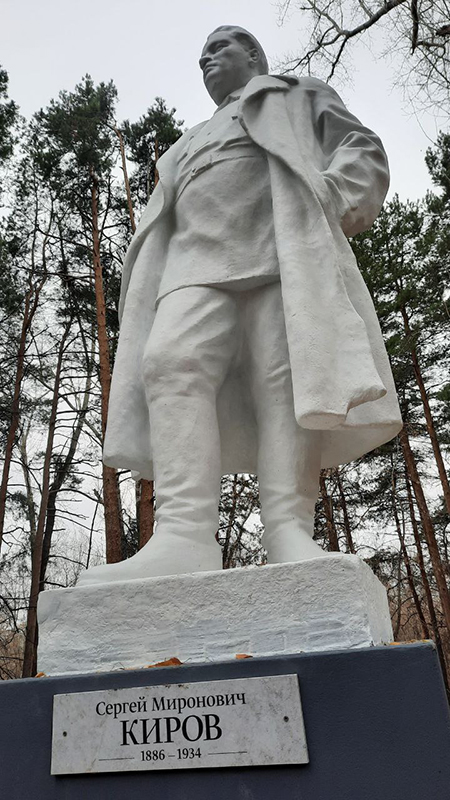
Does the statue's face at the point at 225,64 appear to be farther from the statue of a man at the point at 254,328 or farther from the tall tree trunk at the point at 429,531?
the tall tree trunk at the point at 429,531

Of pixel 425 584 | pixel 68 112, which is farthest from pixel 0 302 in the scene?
pixel 425 584

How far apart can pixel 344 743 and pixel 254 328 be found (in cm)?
139

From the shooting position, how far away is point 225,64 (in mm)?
3045

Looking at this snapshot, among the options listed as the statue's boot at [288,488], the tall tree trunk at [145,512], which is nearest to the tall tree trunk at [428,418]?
the tall tree trunk at [145,512]

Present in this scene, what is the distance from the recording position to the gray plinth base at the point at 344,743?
155 centimetres

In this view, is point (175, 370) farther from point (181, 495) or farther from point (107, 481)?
point (107, 481)

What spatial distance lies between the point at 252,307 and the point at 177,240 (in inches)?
17.0

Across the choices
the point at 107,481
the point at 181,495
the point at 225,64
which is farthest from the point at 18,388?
the point at 181,495

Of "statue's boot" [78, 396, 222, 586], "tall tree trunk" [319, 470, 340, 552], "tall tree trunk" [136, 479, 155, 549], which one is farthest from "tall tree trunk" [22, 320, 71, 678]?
"statue's boot" [78, 396, 222, 586]

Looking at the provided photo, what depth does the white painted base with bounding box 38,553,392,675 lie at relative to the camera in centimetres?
180

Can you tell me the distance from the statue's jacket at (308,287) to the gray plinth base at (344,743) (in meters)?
0.74

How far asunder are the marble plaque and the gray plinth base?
0.08 ft

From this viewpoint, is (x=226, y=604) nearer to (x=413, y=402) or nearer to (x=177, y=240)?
(x=177, y=240)

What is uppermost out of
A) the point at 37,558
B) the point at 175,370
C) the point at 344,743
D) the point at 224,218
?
the point at 37,558
